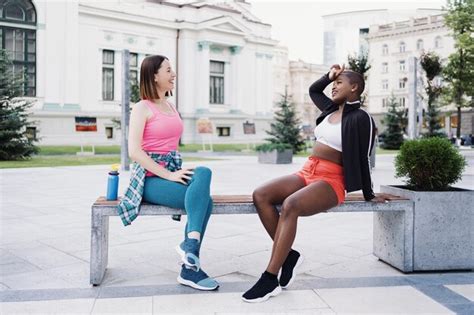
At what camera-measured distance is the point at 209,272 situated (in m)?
4.62

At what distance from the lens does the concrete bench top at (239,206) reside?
165 inches

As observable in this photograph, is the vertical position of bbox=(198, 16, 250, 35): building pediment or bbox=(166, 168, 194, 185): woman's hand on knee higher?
bbox=(198, 16, 250, 35): building pediment

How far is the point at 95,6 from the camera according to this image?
40.7 m

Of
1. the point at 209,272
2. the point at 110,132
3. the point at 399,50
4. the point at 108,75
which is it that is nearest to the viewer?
the point at 209,272

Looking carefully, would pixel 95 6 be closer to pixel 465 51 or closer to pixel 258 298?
pixel 465 51

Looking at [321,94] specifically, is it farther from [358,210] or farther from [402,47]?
[402,47]

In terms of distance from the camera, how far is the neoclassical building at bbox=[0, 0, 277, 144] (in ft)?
124

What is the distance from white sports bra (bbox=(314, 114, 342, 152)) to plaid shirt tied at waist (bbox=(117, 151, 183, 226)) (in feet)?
3.86

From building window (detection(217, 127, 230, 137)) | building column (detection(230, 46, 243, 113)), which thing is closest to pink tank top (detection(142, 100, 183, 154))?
building window (detection(217, 127, 230, 137))

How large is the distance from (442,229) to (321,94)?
1.56 meters

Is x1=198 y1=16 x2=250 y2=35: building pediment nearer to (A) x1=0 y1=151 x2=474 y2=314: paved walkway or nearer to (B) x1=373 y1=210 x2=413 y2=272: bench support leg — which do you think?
(A) x1=0 y1=151 x2=474 y2=314: paved walkway

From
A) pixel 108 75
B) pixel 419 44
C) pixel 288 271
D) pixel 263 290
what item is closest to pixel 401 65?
pixel 419 44

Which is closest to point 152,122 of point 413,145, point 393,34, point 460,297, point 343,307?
point 343,307

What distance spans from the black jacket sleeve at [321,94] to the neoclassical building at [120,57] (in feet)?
100
